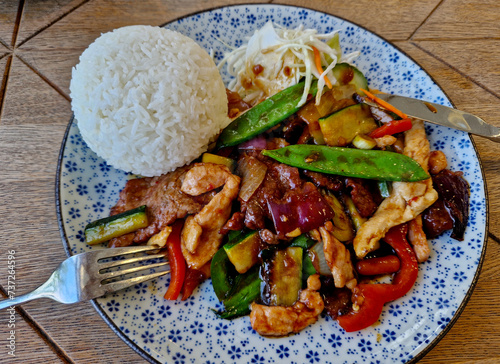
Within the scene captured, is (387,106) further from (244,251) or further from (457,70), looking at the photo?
(244,251)

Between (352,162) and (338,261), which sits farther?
(352,162)

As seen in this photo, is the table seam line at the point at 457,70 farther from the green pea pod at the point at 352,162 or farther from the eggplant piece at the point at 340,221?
the eggplant piece at the point at 340,221

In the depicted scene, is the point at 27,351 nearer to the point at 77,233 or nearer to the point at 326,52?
the point at 77,233

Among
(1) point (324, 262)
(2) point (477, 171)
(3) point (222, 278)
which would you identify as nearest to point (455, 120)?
(2) point (477, 171)

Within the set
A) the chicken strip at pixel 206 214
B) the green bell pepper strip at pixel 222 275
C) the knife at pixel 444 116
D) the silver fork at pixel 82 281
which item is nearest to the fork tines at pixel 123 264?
the silver fork at pixel 82 281

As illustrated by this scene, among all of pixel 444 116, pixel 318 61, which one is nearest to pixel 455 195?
pixel 444 116
